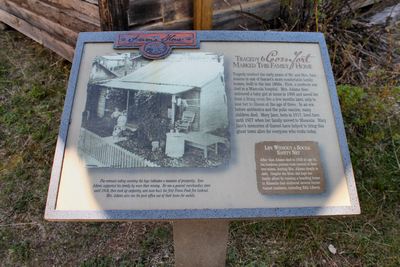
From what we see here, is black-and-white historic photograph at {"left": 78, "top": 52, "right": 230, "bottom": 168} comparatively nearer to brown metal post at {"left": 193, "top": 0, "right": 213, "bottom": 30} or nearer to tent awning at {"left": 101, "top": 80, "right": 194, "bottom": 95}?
tent awning at {"left": 101, "top": 80, "right": 194, "bottom": 95}

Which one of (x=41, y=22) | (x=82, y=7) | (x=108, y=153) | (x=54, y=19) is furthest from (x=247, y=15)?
(x=108, y=153)

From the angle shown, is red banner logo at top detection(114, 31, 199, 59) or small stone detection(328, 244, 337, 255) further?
small stone detection(328, 244, 337, 255)

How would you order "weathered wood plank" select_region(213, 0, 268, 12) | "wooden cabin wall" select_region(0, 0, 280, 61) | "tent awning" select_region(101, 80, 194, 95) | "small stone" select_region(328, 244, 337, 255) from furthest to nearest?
"weathered wood plank" select_region(213, 0, 268, 12)
"wooden cabin wall" select_region(0, 0, 280, 61)
"small stone" select_region(328, 244, 337, 255)
"tent awning" select_region(101, 80, 194, 95)

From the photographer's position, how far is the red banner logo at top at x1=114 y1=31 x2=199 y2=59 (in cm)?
178

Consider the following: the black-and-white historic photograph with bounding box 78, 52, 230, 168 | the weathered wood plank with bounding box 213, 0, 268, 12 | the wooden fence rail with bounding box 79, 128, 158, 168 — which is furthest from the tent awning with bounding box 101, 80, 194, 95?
the weathered wood plank with bounding box 213, 0, 268, 12

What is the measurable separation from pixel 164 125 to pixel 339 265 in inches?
67.5

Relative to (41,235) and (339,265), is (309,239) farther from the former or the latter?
(41,235)

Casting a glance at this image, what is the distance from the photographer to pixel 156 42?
1.81 meters

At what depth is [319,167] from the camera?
1641 mm

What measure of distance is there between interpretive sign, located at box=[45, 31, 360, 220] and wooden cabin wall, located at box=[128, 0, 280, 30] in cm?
137

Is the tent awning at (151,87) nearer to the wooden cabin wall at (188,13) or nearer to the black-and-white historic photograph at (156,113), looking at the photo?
the black-and-white historic photograph at (156,113)

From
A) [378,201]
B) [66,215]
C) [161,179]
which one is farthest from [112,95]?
[378,201]

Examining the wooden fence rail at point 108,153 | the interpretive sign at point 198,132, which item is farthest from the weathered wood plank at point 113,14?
the wooden fence rail at point 108,153

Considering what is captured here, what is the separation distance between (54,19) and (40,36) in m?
0.56
